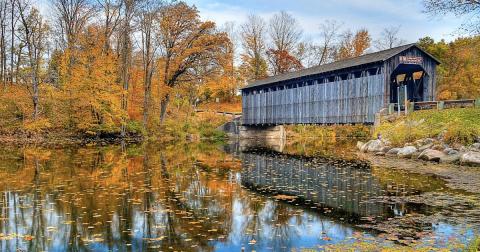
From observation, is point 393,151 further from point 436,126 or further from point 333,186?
point 333,186

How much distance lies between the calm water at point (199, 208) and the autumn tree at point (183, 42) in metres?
27.6

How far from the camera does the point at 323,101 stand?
33625 mm

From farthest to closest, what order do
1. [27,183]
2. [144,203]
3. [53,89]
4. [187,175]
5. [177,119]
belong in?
[177,119] → [53,89] → [187,175] → [27,183] → [144,203]

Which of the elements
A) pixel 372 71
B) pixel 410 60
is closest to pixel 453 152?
pixel 372 71

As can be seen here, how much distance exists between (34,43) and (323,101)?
81.3 feet

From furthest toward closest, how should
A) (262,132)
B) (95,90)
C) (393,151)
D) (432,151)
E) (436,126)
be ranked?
(262,132)
(95,90)
(393,151)
(436,126)
(432,151)

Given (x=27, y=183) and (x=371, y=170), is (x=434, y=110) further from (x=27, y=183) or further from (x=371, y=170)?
(x=27, y=183)

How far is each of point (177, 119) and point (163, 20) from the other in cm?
1093

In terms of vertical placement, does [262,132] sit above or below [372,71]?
below

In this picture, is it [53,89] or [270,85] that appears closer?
[53,89]

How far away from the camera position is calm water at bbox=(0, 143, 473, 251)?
6.81 metres

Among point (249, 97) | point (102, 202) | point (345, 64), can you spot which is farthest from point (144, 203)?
point (249, 97)

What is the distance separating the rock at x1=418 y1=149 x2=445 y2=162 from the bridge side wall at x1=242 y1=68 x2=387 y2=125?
7.26 metres

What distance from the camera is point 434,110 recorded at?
79.9ft
